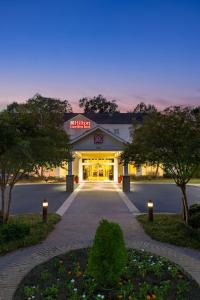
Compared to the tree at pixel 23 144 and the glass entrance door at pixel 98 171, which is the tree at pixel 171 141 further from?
the glass entrance door at pixel 98 171

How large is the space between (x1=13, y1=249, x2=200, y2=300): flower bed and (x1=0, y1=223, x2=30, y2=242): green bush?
8.83ft

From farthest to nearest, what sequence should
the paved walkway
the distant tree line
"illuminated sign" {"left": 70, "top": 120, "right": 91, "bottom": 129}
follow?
"illuminated sign" {"left": 70, "top": 120, "right": 91, "bottom": 129} → the distant tree line → the paved walkway

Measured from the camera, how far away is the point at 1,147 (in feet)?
36.2

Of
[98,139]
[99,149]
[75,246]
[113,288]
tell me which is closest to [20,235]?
[75,246]

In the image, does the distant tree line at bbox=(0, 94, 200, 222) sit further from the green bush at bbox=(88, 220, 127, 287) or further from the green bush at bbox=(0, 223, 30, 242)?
the green bush at bbox=(88, 220, 127, 287)

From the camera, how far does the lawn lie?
10281mm

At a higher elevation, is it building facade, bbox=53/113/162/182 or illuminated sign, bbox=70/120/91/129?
illuminated sign, bbox=70/120/91/129

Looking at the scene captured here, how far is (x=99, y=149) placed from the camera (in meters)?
33.7

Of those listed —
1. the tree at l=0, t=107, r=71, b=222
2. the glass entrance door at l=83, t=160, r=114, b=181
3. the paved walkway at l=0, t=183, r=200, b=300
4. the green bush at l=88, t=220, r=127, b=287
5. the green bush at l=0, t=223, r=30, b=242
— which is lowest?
the paved walkway at l=0, t=183, r=200, b=300

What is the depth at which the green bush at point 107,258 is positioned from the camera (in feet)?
20.1

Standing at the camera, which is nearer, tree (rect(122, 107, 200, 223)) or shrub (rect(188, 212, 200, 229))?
tree (rect(122, 107, 200, 223))

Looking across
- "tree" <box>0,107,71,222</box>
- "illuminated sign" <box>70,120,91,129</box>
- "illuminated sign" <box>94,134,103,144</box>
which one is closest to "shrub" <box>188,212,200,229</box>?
"tree" <box>0,107,71,222</box>

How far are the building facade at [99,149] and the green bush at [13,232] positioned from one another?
13235 millimetres

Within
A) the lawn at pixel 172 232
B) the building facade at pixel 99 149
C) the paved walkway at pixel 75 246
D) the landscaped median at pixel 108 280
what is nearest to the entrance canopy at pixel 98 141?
the building facade at pixel 99 149
